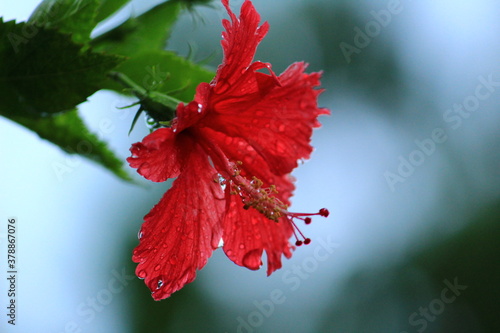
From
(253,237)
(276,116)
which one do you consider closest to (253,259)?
(253,237)

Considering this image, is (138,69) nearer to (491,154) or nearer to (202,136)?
(202,136)

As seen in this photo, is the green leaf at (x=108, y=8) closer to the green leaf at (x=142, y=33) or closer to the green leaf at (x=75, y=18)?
the green leaf at (x=142, y=33)

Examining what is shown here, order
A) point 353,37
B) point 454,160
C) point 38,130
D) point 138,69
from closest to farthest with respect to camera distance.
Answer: point 38,130 < point 138,69 < point 353,37 < point 454,160

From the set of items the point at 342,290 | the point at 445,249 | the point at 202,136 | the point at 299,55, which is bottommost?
the point at 342,290

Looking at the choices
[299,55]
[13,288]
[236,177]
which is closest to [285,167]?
[236,177]

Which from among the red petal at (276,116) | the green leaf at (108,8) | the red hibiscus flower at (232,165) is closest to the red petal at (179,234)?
the red hibiscus flower at (232,165)

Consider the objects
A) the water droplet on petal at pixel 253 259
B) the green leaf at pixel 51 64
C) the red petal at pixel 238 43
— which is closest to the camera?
the green leaf at pixel 51 64
